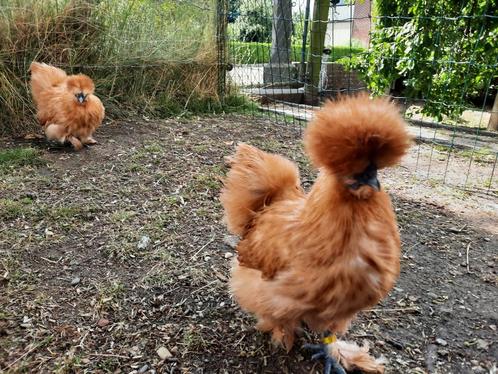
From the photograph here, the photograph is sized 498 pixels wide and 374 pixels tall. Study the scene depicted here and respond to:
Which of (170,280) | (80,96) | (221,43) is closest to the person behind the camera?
(170,280)

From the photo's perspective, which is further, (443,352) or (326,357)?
(443,352)

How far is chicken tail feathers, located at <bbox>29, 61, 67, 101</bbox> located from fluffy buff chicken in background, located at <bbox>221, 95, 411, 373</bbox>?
452cm

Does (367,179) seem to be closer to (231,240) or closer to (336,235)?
(336,235)

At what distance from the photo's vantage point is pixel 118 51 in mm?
6969

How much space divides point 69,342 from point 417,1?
6012mm

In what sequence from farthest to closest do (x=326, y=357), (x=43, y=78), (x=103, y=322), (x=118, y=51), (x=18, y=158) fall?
(x=118, y=51) → (x=43, y=78) → (x=18, y=158) → (x=103, y=322) → (x=326, y=357)

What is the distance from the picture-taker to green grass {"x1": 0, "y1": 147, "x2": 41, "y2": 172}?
15.5ft

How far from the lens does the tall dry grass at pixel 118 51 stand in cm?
602

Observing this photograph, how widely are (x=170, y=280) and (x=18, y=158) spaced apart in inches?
123

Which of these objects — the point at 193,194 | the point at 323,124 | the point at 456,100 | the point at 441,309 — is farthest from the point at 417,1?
the point at 323,124

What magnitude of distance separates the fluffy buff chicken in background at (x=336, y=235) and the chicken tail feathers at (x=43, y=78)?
14.8 ft

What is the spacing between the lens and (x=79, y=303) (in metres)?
2.73

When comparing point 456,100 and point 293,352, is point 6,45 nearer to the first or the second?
point 293,352

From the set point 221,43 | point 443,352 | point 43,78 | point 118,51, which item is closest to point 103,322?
point 443,352
